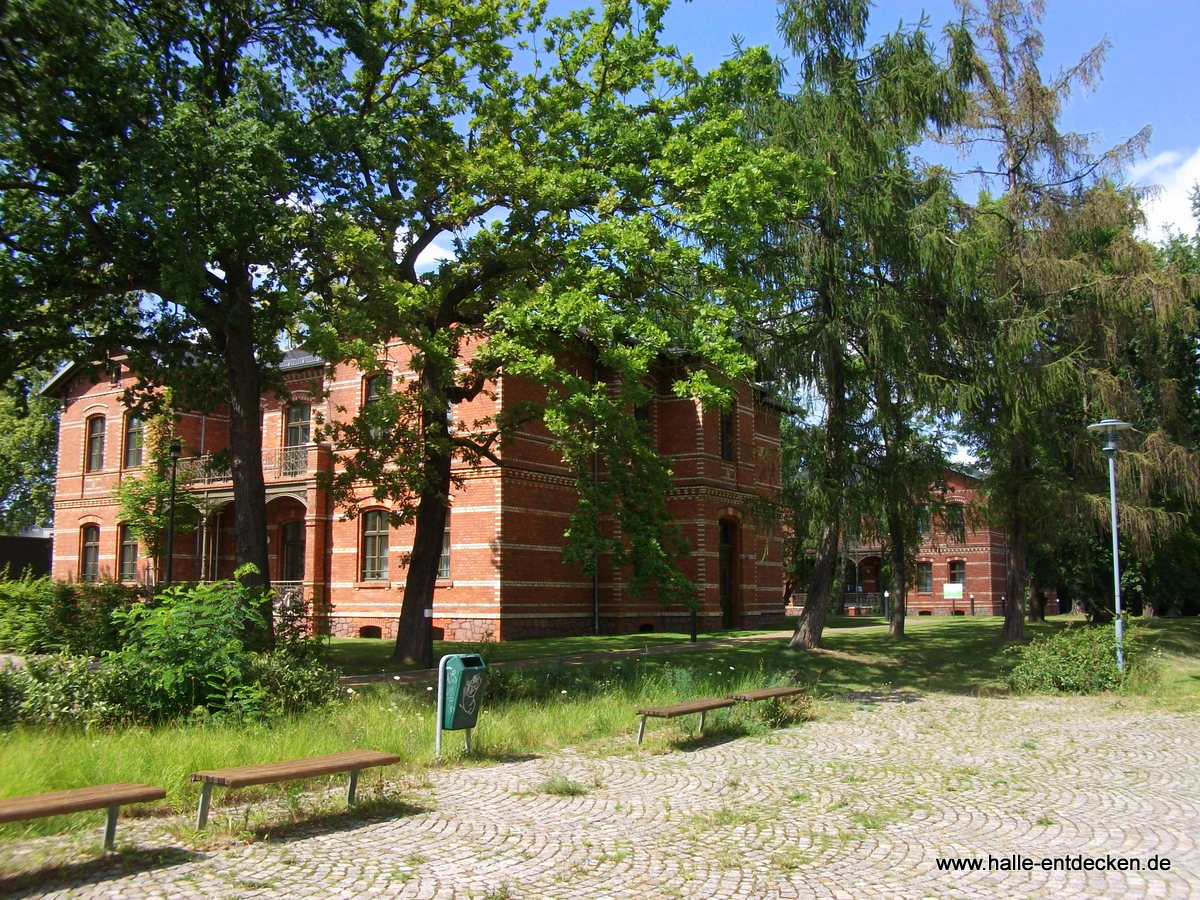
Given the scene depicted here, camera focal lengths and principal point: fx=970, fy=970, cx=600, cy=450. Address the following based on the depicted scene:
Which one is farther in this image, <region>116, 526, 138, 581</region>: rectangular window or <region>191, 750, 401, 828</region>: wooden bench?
<region>116, 526, 138, 581</region>: rectangular window

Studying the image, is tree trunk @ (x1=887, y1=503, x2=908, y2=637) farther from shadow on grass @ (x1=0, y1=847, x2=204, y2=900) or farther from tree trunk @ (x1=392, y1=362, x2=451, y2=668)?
shadow on grass @ (x1=0, y1=847, x2=204, y2=900)

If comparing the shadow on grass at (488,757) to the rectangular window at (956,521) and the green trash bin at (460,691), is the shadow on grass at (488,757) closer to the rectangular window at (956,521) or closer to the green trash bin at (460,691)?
the green trash bin at (460,691)

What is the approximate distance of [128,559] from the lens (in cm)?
3597

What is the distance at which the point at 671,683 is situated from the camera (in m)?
13.9

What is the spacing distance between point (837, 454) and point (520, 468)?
412 inches

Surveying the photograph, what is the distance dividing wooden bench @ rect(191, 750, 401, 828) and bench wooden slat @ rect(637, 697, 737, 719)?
3.34 m

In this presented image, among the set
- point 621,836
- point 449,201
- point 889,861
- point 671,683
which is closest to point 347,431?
point 449,201

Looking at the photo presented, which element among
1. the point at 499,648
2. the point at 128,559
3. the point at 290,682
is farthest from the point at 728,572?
the point at 290,682

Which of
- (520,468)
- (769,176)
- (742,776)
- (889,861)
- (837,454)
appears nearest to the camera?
(889,861)

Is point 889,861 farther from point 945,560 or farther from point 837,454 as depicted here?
point 945,560

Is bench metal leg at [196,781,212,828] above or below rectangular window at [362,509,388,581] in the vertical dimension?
below

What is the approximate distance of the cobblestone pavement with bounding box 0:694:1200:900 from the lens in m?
5.66

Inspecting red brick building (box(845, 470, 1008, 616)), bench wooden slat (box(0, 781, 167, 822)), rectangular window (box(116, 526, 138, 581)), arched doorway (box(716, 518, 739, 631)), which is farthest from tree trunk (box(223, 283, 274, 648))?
red brick building (box(845, 470, 1008, 616))

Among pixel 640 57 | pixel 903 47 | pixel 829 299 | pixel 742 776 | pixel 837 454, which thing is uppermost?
pixel 903 47
